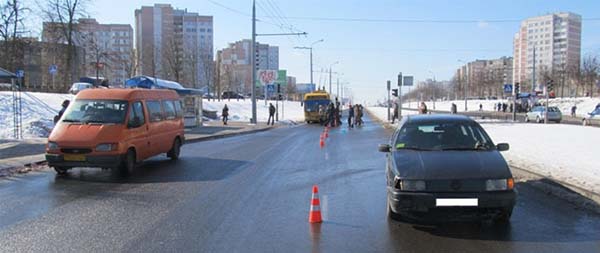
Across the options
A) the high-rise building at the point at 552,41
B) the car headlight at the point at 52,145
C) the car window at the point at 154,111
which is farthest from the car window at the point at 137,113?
the high-rise building at the point at 552,41

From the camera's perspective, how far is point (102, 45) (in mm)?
127438

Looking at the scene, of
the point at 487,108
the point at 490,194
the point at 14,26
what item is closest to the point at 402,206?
the point at 490,194

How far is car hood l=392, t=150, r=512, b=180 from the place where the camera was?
262 inches

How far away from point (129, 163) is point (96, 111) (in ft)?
5.01

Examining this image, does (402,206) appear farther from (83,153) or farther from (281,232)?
(83,153)

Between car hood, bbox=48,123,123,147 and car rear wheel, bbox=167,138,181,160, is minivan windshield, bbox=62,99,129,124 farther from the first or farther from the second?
car rear wheel, bbox=167,138,181,160

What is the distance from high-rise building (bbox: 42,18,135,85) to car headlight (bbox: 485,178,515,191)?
1804 inches

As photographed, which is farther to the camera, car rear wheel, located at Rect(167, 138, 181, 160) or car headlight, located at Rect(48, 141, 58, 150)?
car rear wheel, located at Rect(167, 138, 181, 160)

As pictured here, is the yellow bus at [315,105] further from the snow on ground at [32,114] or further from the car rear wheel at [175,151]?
the car rear wheel at [175,151]

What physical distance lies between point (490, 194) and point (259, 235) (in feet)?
9.36

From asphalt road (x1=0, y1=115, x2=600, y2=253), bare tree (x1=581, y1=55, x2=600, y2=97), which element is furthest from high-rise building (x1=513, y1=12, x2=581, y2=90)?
asphalt road (x1=0, y1=115, x2=600, y2=253)

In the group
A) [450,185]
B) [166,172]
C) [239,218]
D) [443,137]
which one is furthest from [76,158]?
[450,185]

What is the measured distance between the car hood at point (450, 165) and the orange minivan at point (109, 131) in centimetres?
695

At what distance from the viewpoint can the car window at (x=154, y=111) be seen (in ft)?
44.8
